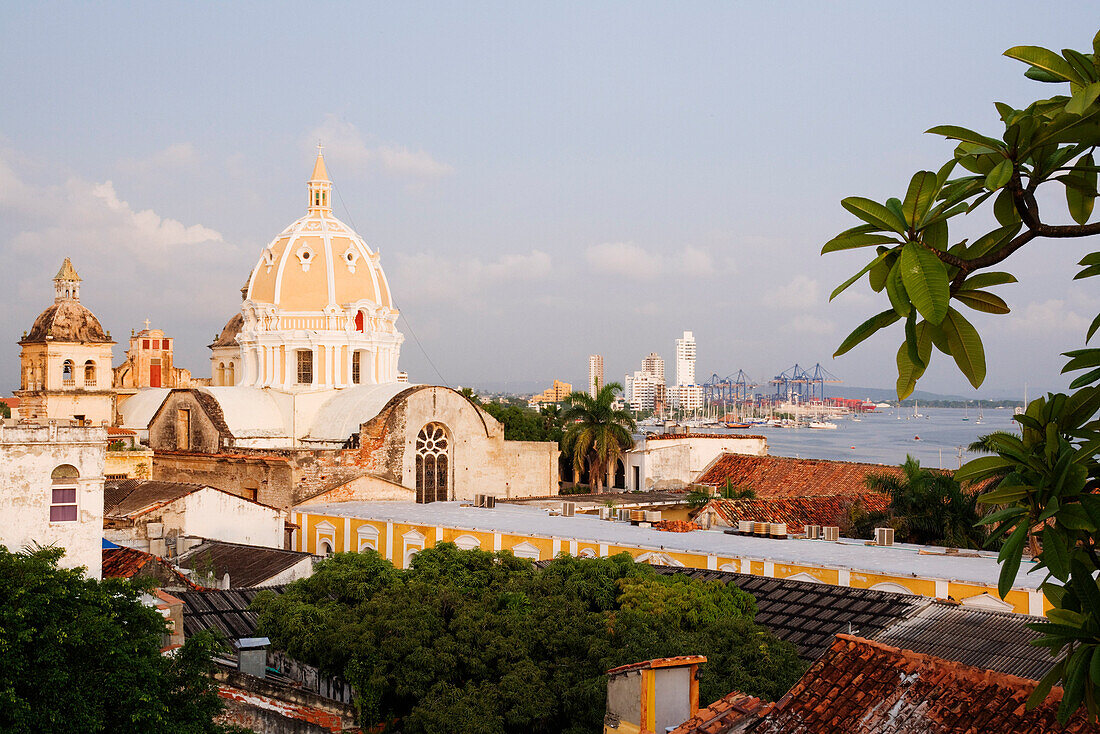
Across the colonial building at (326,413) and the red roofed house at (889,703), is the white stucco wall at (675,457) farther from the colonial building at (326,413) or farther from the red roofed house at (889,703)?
the red roofed house at (889,703)

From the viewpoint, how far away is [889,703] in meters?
9.10

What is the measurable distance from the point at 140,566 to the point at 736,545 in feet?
42.2

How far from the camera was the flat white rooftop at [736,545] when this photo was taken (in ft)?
68.0

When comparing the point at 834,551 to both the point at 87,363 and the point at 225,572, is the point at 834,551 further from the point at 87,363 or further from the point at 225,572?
the point at 87,363

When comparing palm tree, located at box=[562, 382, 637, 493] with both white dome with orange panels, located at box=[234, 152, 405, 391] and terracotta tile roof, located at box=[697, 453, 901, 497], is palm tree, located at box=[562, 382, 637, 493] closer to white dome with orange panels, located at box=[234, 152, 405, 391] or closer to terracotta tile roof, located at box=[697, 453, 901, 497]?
terracotta tile roof, located at box=[697, 453, 901, 497]

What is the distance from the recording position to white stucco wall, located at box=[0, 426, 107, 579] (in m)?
18.2

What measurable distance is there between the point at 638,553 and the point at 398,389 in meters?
20.4

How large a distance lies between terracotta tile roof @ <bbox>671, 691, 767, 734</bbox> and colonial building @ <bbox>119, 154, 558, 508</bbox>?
30026mm

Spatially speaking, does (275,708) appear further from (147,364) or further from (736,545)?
(147,364)

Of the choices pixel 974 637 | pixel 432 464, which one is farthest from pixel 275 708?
pixel 432 464

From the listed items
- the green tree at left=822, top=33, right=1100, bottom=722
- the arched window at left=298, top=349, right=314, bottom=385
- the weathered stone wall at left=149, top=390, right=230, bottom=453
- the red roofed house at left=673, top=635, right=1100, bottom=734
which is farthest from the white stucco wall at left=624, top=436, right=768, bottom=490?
the green tree at left=822, top=33, right=1100, bottom=722

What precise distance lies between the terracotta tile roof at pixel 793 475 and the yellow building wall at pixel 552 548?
1465cm

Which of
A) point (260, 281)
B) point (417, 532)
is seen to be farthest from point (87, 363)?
point (417, 532)

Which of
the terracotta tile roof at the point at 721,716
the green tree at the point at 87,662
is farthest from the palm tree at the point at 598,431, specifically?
the terracotta tile roof at the point at 721,716
